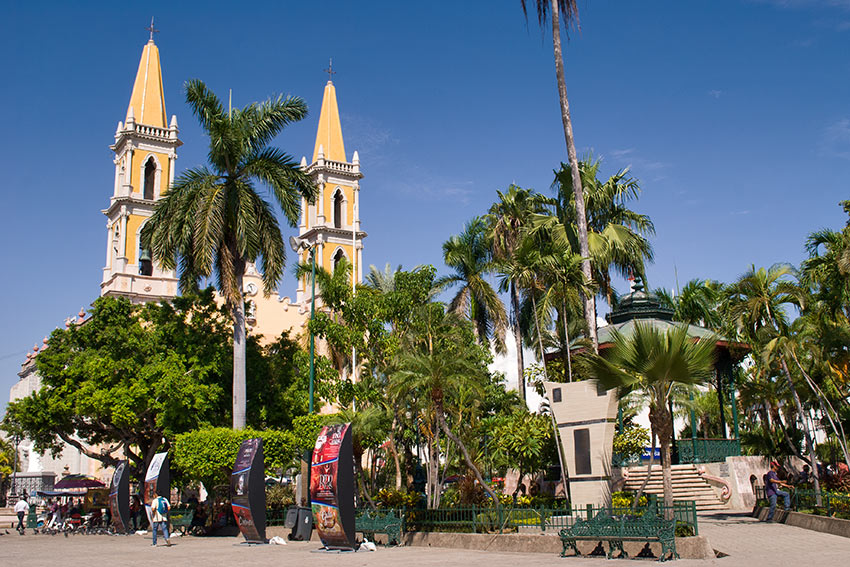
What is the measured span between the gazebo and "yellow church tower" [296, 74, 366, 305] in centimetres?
3449

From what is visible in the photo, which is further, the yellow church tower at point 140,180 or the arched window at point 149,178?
the arched window at point 149,178

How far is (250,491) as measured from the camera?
1967cm

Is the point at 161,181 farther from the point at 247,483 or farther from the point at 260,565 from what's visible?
the point at 260,565

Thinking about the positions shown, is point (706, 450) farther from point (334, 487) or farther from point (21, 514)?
point (21, 514)

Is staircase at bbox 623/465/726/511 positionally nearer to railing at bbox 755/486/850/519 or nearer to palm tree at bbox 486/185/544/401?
railing at bbox 755/486/850/519

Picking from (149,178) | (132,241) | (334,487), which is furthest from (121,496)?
(149,178)

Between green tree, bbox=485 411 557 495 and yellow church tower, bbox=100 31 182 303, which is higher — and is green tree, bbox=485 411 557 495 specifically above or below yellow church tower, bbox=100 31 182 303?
below

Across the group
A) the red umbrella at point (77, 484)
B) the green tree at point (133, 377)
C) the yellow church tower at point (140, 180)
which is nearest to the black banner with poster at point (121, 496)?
Result: the green tree at point (133, 377)

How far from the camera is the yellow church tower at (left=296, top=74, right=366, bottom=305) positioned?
201 feet

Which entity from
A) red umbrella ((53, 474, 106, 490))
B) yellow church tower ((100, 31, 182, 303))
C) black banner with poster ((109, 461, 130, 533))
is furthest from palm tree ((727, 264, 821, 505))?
yellow church tower ((100, 31, 182, 303))

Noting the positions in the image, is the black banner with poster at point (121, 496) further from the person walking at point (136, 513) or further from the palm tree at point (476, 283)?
the palm tree at point (476, 283)

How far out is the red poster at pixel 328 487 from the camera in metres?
16.9

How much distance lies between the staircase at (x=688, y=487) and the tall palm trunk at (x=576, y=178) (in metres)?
5.24

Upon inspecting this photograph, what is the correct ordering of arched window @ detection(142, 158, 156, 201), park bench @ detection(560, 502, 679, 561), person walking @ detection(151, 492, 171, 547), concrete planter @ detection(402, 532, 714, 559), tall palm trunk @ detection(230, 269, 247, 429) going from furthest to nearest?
arched window @ detection(142, 158, 156, 201) < tall palm trunk @ detection(230, 269, 247, 429) < person walking @ detection(151, 492, 171, 547) < concrete planter @ detection(402, 532, 714, 559) < park bench @ detection(560, 502, 679, 561)
